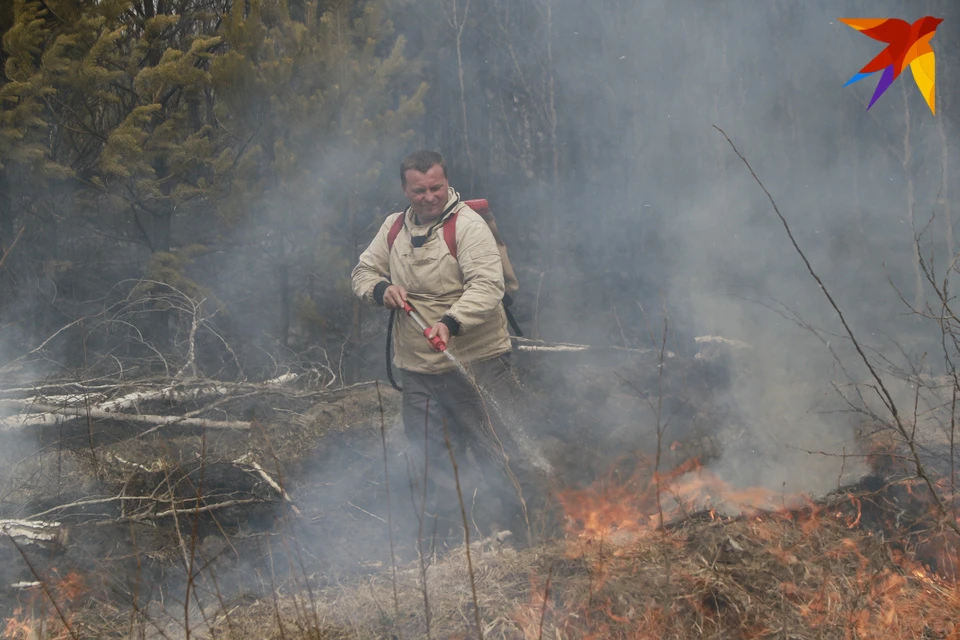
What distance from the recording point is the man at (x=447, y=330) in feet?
13.3

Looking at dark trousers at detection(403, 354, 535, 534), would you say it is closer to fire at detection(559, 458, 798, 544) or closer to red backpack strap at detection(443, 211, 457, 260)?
fire at detection(559, 458, 798, 544)

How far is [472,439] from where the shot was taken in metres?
4.41

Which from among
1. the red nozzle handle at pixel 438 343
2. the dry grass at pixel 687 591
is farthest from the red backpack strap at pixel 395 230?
the dry grass at pixel 687 591

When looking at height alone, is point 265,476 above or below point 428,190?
below

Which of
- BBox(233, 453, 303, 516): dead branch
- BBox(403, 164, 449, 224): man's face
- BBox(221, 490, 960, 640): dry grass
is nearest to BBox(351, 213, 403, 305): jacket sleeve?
BBox(403, 164, 449, 224): man's face

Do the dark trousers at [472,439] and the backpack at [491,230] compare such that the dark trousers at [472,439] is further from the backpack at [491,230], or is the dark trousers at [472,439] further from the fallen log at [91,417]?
the fallen log at [91,417]

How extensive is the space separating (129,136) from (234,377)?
2.10m

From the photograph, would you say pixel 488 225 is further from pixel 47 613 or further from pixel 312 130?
pixel 47 613

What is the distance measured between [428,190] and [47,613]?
2.85m

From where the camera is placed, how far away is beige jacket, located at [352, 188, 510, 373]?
4.01m

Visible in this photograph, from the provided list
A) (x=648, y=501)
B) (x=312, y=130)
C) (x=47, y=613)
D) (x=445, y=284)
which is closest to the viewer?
(x=47, y=613)

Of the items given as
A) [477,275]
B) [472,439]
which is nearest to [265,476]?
[472,439]

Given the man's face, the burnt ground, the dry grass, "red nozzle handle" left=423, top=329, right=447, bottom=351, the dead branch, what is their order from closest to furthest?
the dry grass < "red nozzle handle" left=423, top=329, right=447, bottom=351 < the burnt ground < the man's face < the dead branch

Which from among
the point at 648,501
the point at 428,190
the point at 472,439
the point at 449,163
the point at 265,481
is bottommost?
the point at 648,501
